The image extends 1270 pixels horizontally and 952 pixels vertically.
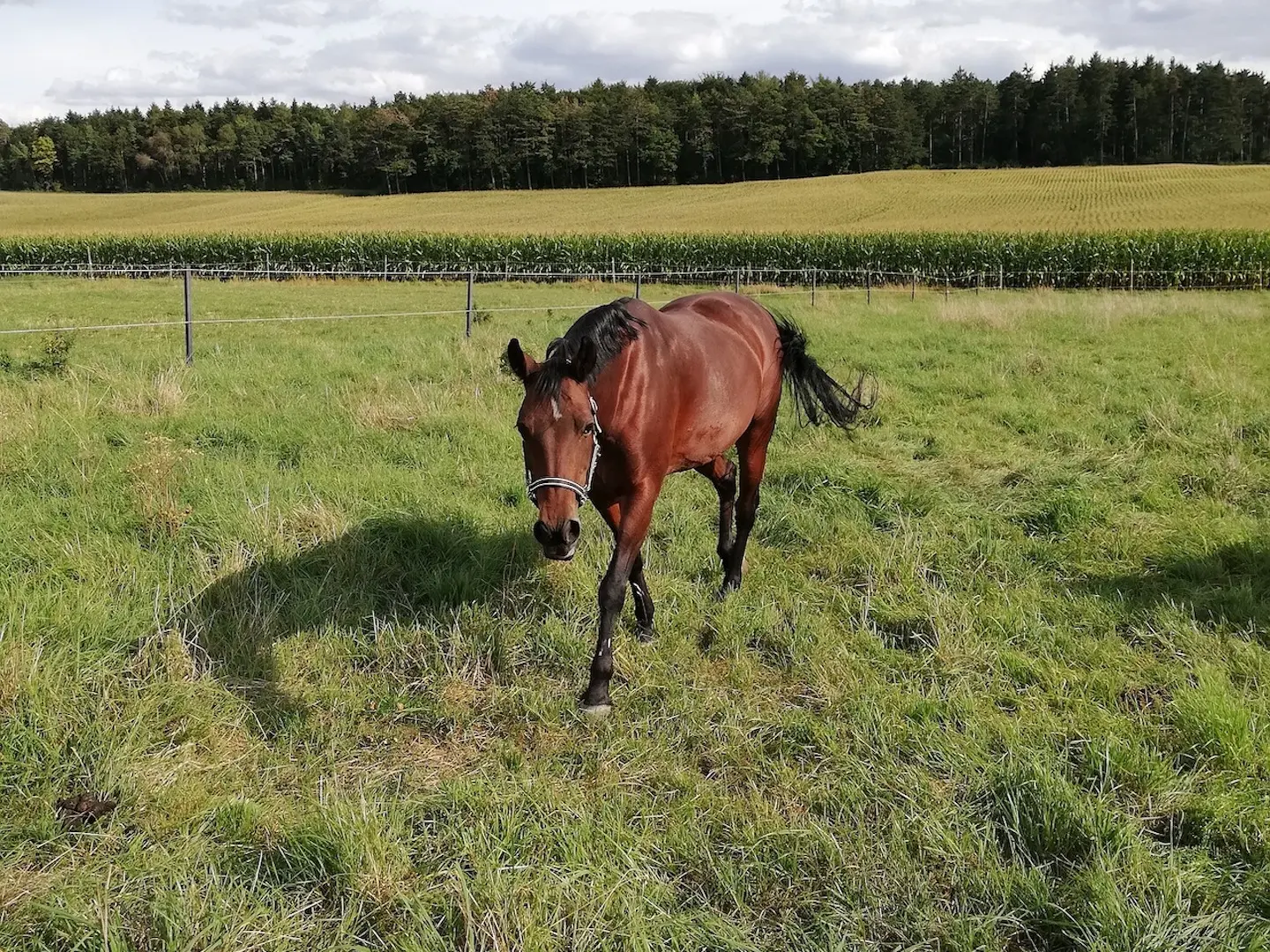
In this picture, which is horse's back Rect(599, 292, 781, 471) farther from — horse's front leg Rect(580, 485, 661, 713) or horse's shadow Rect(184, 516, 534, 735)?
horse's shadow Rect(184, 516, 534, 735)

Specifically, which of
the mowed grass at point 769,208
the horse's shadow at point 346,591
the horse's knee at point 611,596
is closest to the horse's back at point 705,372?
the horse's knee at point 611,596

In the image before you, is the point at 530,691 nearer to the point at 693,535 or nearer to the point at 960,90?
the point at 693,535

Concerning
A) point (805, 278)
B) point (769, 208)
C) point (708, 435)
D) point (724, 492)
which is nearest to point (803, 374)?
point (724, 492)

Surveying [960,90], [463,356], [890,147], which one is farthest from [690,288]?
[960,90]

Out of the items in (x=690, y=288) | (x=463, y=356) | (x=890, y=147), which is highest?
(x=890, y=147)

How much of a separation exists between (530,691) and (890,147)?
322 ft

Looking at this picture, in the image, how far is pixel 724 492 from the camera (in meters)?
Answer: 5.06

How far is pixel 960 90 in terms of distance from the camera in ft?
315

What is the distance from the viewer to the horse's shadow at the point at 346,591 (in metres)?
3.67

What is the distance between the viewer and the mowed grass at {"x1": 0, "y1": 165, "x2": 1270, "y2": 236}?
50.6m

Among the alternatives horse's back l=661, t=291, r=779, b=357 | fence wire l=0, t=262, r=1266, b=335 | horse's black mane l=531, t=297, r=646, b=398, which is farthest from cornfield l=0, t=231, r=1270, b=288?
horse's black mane l=531, t=297, r=646, b=398

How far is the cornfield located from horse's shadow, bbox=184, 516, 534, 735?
31638 millimetres

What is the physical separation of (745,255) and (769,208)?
76.5 ft

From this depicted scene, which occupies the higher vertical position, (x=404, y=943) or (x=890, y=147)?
(x=890, y=147)
